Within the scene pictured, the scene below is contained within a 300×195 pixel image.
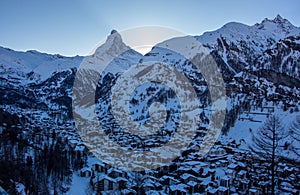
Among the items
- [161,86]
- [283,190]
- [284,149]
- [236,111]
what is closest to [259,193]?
[283,190]

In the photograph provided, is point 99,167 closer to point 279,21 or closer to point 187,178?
point 187,178

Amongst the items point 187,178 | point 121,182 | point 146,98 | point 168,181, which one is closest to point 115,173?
point 121,182

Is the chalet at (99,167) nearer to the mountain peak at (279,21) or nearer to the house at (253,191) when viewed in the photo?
the house at (253,191)

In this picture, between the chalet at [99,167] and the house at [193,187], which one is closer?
the house at [193,187]

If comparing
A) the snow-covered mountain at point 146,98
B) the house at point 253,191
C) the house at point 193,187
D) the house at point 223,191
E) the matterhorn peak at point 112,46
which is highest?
the matterhorn peak at point 112,46

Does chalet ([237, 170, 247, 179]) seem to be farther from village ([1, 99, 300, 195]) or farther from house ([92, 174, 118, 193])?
house ([92, 174, 118, 193])

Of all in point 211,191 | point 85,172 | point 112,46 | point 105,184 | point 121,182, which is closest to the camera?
point 211,191

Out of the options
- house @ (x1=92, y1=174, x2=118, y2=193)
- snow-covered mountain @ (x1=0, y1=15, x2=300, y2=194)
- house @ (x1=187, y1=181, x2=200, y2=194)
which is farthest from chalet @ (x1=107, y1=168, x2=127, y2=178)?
house @ (x1=187, y1=181, x2=200, y2=194)

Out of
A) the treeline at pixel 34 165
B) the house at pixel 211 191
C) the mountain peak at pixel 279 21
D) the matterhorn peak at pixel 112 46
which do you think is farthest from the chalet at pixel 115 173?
the matterhorn peak at pixel 112 46
